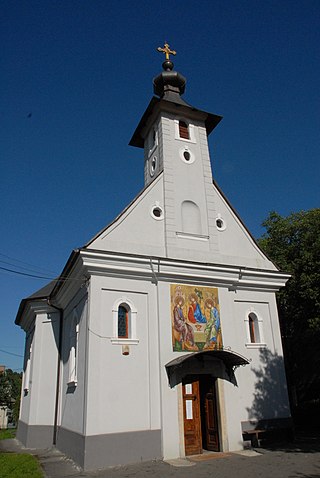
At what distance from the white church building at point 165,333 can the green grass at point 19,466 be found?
3.91ft

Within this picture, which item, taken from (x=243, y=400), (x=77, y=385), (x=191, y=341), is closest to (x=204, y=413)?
(x=243, y=400)

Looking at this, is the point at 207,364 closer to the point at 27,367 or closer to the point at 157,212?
the point at 157,212

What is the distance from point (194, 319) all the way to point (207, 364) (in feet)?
5.01

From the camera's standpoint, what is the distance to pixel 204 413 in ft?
44.1

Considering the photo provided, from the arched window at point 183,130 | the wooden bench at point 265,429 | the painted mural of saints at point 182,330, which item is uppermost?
the arched window at point 183,130

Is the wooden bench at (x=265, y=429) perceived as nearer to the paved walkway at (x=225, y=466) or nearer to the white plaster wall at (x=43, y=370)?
the paved walkway at (x=225, y=466)

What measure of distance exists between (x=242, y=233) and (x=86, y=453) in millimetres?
9614

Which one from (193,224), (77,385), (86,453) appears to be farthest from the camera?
(193,224)

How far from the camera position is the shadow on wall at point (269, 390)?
1369 cm

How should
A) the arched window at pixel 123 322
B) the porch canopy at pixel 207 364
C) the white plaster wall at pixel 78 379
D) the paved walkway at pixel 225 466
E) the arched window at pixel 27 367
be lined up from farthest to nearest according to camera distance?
the arched window at pixel 27 367
the arched window at pixel 123 322
the porch canopy at pixel 207 364
the white plaster wall at pixel 78 379
the paved walkway at pixel 225 466

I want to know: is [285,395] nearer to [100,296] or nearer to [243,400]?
[243,400]

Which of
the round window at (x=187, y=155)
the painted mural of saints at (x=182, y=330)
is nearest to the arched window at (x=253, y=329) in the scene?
the painted mural of saints at (x=182, y=330)

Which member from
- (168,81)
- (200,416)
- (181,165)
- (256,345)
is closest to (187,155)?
(181,165)

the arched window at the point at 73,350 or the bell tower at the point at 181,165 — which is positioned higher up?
the bell tower at the point at 181,165
